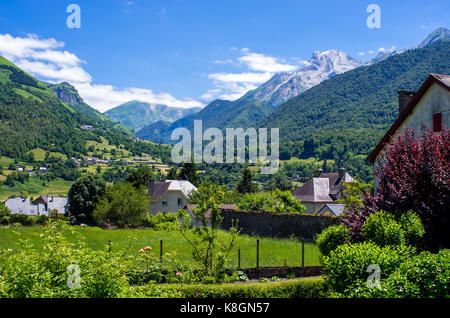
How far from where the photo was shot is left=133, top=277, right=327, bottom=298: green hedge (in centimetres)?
786

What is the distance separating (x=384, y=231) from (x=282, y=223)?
1710cm

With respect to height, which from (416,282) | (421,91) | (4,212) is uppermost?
(421,91)

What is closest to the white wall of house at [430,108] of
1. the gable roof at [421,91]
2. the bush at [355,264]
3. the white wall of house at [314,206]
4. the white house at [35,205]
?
the gable roof at [421,91]

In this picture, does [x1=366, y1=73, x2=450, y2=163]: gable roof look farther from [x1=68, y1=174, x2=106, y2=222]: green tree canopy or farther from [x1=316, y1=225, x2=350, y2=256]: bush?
[x1=68, y1=174, x2=106, y2=222]: green tree canopy

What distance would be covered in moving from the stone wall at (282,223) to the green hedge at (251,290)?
46.7 feet

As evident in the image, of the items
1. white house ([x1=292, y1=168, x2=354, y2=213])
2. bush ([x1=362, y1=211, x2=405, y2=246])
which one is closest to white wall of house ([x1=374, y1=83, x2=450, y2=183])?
bush ([x1=362, y1=211, x2=405, y2=246])

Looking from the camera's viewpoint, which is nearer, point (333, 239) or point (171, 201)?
point (333, 239)

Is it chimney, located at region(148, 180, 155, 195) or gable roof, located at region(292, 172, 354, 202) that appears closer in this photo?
gable roof, located at region(292, 172, 354, 202)

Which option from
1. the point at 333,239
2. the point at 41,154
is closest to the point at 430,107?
the point at 333,239

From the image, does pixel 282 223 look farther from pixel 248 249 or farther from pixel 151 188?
pixel 151 188

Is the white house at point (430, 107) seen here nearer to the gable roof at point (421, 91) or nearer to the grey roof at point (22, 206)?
the gable roof at point (421, 91)

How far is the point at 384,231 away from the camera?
10.2 meters

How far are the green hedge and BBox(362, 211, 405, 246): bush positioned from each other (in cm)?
193

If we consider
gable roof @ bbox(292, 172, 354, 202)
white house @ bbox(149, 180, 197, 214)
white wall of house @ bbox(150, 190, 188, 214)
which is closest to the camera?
gable roof @ bbox(292, 172, 354, 202)
